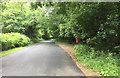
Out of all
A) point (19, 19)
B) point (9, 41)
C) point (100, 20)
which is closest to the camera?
point (100, 20)

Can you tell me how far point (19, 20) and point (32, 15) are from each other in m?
5.60

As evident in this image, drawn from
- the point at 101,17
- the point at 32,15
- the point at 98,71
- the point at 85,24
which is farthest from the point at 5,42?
A: the point at 32,15

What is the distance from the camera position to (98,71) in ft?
36.8

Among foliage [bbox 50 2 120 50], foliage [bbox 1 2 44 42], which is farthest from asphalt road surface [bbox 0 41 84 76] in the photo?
foliage [bbox 1 2 44 42]

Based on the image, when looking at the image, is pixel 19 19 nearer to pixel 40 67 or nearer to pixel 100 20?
pixel 100 20

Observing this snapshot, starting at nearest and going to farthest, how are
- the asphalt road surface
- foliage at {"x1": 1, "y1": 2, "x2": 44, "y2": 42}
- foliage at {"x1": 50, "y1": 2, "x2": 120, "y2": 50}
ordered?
the asphalt road surface < foliage at {"x1": 50, "y1": 2, "x2": 120, "y2": 50} < foliage at {"x1": 1, "y1": 2, "x2": 44, "y2": 42}

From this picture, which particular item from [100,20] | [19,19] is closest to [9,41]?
[100,20]

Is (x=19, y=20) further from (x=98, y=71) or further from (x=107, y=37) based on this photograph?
(x=98, y=71)

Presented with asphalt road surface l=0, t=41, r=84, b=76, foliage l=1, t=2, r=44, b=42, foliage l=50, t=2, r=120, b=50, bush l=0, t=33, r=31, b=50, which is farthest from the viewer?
foliage l=1, t=2, r=44, b=42

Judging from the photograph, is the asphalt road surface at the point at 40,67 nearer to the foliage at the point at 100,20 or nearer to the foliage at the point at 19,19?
the foliage at the point at 100,20

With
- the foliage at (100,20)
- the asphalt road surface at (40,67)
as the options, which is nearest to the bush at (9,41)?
the asphalt road surface at (40,67)

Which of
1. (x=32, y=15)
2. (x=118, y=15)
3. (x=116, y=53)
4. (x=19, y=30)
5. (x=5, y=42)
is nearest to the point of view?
(x=116, y=53)

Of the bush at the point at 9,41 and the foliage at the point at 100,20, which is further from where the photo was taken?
the bush at the point at 9,41

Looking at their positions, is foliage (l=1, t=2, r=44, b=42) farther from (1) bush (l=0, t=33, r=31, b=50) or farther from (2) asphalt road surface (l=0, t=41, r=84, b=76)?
(2) asphalt road surface (l=0, t=41, r=84, b=76)
